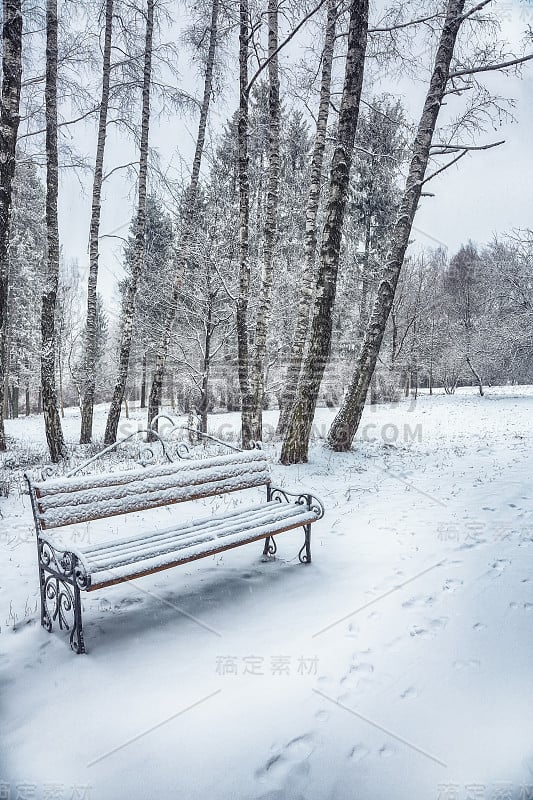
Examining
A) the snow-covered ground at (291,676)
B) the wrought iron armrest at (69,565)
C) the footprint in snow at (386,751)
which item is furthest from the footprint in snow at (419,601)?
the wrought iron armrest at (69,565)

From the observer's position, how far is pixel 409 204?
9.07 metres

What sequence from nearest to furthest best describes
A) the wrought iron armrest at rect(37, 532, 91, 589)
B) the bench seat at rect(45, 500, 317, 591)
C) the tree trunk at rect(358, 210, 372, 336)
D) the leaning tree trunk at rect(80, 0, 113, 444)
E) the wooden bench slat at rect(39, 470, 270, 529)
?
the wrought iron armrest at rect(37, 532, 91, 589) → the bench seat at rect(45, 500, 317, 591) → the wooden bench slat at rect(39, 470, 270, 529) → the leaning tree trunk at rect(80, 0, 113, 444) → the tree trunk at rect(358, 210, 372, 336)

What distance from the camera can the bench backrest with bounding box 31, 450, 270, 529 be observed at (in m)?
3.49

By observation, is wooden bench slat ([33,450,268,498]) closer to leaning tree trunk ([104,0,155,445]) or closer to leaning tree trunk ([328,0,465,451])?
leaning tree trunk ([328,0,465,451])

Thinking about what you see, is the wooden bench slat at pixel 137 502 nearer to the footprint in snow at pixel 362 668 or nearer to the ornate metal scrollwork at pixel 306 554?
the ornate metal scrollwork at pixel 306 554

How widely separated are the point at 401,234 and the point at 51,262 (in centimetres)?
690

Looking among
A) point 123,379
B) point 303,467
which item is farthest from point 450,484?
point 123,379

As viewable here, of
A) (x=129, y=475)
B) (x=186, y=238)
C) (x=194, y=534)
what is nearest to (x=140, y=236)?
(x=186, y=238)

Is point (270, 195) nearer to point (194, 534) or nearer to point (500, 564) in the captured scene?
point (194, 534)

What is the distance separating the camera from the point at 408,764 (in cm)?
221

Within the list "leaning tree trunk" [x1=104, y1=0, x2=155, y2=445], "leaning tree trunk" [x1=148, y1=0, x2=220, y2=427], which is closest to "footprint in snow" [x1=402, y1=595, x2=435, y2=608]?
"leaning tree trunk" [x1=104, y1=0, x2=155, y2=445]

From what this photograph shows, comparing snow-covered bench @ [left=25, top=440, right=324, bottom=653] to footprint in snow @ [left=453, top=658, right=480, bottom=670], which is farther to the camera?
snow-covered bench @ [left=25, top=440, right=324, bottom=653]

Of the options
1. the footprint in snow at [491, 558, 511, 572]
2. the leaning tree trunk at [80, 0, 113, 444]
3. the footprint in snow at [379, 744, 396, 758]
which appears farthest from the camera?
the leaning tree trunk at [80, 0, 113, 444]

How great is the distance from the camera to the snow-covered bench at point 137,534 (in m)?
3.17
